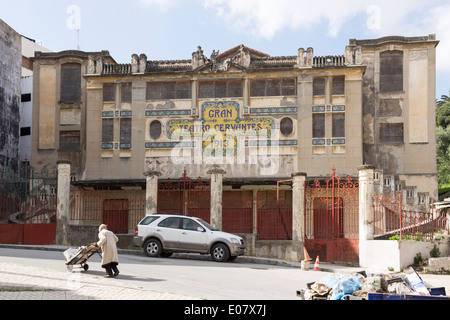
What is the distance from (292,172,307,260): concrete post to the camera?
19.7 meters

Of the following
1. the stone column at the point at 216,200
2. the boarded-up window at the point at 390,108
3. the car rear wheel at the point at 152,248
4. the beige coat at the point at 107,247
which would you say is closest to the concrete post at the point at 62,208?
the car rear wheel at the point at 152,248

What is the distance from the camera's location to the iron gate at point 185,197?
22.1 meters

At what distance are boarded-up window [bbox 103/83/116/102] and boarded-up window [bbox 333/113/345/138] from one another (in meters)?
12.0

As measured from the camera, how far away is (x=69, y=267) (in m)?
14.3

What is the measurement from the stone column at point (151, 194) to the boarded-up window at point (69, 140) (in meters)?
11.1

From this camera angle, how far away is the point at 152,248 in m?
18.9

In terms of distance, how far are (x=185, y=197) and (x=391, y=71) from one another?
563 inches

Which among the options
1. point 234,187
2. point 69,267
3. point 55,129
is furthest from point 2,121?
point 69,267

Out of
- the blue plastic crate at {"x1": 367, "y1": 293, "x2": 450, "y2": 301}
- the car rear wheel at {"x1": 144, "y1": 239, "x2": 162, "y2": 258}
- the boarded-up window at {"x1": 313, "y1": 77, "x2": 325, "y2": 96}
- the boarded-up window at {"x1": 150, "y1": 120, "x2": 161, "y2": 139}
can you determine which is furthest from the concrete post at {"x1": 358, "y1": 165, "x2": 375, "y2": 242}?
the boarded-up window at {"x1": 150, "y1": 120, "x2": 161, "y2": 139}

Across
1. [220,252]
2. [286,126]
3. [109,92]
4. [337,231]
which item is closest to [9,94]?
[109,92]

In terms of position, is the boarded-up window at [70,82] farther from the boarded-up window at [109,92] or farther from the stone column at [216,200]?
the stone column at [216,200]

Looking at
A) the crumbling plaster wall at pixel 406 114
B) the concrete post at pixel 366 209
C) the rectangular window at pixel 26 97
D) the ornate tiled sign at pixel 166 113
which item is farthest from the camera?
the rectangular window at pixel 26 97
